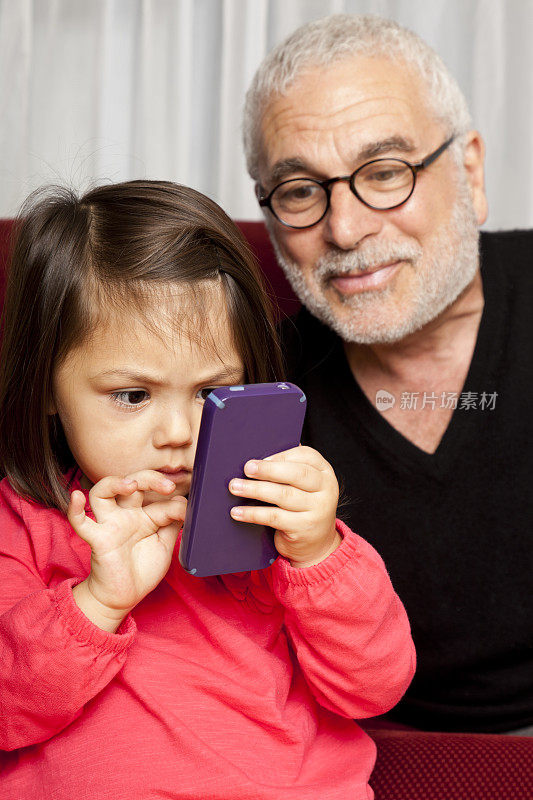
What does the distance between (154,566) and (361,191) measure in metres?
0.75

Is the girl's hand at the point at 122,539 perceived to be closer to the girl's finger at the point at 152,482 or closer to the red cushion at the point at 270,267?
the girl's finger at the point at 152,482

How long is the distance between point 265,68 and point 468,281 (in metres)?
0.53

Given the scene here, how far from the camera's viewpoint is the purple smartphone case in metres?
0.83

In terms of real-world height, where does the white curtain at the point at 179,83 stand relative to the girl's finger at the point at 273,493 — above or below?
above

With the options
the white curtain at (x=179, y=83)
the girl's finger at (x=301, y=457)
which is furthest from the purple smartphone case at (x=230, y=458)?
the white curtain at (x=179, y=83)

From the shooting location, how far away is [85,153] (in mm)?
2248

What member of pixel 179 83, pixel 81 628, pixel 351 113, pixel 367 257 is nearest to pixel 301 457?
pixel 81 628

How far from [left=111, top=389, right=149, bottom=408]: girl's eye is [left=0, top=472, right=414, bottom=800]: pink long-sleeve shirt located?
0.19 m

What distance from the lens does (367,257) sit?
1.38 meters

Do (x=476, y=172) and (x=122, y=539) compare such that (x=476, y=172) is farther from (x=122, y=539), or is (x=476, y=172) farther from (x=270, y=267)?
(x=122, y=539)

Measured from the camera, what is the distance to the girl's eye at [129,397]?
979 mm

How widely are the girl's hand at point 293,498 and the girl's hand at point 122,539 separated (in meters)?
0.11

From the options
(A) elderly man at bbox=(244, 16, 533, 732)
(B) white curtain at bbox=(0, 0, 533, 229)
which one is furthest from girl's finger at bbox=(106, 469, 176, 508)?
(B) white curtain at bbox=(0, 0, 533, 229)

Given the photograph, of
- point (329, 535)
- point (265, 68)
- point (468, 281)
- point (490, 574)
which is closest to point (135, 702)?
point (329, 535)
